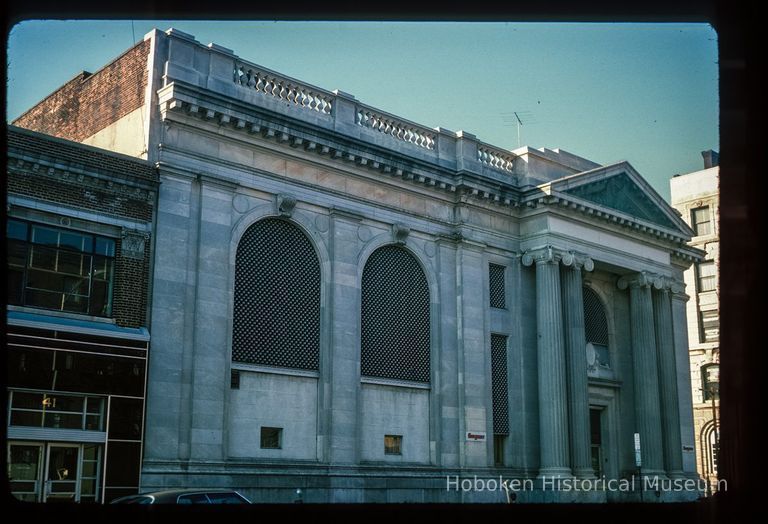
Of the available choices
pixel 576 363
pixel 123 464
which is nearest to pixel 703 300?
pixel 576 363

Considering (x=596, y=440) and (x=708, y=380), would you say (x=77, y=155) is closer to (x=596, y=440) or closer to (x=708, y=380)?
(x=596, y=440)

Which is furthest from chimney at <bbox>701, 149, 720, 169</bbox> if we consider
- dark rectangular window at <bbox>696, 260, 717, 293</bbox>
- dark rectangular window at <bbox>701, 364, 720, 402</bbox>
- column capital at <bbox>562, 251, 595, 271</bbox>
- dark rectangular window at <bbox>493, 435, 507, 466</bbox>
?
dark rectangular window at <bbox>493, 435, 507, 466</bbox>

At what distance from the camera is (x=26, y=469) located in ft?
69.6

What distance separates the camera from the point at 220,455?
25125 millimetres

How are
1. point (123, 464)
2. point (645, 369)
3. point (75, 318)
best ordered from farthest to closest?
1. point (645, 369)
2. point (75, 318)
3. point (123, 464)

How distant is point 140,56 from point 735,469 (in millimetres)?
25410

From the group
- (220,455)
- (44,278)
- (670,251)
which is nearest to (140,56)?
(44,278)

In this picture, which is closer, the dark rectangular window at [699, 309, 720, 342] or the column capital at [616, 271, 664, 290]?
the column capital at [616, 271, 664, 290]

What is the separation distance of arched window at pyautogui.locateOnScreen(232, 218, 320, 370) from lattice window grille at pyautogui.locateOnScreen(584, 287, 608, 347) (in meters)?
13.8

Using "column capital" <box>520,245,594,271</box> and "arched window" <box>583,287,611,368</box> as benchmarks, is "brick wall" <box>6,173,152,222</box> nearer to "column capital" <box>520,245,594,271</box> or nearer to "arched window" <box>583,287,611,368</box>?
"column capital" <box>520,245,594,271</box>

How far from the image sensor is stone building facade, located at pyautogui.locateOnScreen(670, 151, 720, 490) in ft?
188

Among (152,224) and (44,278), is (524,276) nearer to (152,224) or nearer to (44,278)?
(152,224)

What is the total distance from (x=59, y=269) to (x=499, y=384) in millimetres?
16733

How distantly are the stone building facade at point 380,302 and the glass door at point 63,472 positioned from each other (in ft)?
6.82
